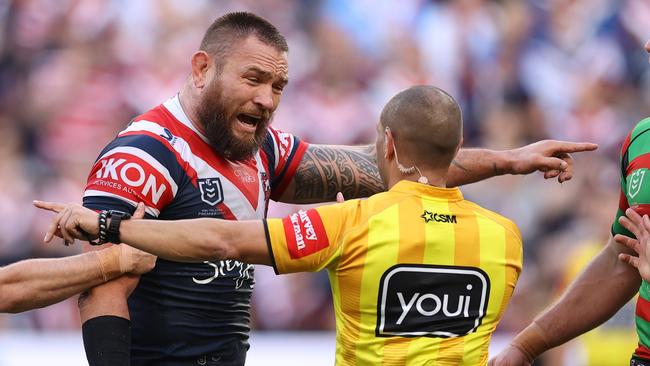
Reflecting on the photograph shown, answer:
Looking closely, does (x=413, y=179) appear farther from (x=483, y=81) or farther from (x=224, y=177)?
(x=483, y=81)

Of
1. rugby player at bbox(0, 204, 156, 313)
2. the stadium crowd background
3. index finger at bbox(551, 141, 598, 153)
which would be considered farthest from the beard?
the stadium crowd background

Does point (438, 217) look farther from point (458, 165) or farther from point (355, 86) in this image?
point (355, 86)

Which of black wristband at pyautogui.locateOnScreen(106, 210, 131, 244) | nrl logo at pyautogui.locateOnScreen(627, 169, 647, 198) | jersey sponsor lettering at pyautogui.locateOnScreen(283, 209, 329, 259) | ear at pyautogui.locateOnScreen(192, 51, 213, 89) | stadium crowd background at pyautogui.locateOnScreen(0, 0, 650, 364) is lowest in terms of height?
jersey sponsor lettering at pyautogui.locateOnScreen(283, 209, 329, 259)

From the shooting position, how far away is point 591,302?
17.6ft

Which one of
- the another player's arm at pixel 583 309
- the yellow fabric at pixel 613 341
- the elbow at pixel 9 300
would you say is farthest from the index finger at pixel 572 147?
the yellow fabric at pixel 613 341

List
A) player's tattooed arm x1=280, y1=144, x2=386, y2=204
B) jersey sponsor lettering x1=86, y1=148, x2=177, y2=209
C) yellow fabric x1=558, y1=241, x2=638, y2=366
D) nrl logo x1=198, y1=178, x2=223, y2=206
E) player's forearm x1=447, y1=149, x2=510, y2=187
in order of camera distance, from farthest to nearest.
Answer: yellow fabric x1=558, y1=241, x2=638, y2=366
player's tattooed arm x1=280, y1=144, x2=386, y2=204
player's forearm x1=447, y1=149, x2=510, y2=187
nrl logo x1=198, y1=178, x2=223, y2=206
jersey sponsor lettering x1=86, y1=148, x2=177, y2=209

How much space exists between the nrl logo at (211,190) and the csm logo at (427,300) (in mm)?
1201

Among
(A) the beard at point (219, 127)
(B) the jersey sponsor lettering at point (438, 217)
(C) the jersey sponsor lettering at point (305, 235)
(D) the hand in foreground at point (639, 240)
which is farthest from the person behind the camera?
(A) the beard at point (219, 127)

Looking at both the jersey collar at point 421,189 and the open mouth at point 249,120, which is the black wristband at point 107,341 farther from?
the jersey collar at point 421,189

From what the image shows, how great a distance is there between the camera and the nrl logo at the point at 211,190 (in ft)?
16.5

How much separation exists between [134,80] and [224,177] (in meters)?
5.67

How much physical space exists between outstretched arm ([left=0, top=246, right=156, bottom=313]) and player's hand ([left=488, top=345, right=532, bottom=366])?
1.79 m

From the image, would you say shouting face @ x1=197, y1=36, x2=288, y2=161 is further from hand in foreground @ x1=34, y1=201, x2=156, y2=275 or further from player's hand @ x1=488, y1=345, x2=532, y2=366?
player's hand @ x1=488, y1=345, x2=532, y2=366

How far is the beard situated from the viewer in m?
5.12
